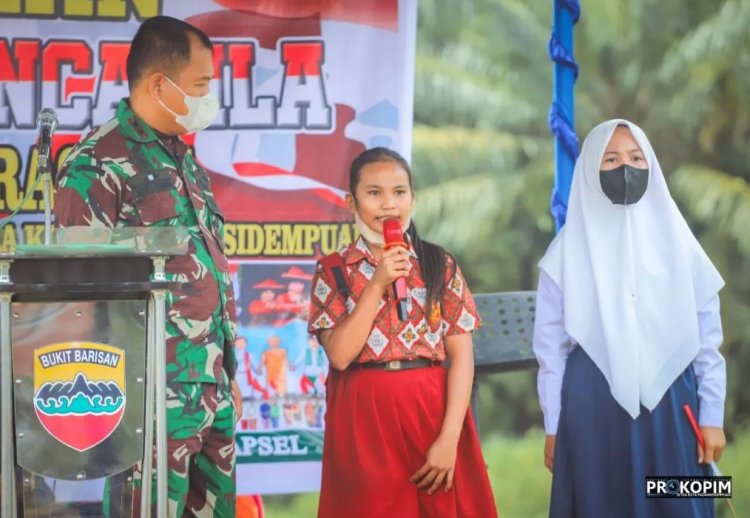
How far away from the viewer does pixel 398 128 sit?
4.12m

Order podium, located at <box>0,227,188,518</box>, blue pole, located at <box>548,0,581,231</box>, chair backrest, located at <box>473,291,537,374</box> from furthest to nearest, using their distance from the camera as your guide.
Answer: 1. chair backrest, located at <box>473,291,537,374</box>
2. blue pole, located at <box>548,0,581,231</box>
3. podium, located at <box>0,227,188,518</box>

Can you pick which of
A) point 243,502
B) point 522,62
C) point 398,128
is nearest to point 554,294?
point 398,128

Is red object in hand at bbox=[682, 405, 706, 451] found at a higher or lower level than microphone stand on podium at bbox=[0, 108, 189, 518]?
lower

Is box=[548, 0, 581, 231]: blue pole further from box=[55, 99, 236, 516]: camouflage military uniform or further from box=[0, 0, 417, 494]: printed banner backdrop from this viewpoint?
box=[55, 99, 236, 516]: camouflage military uniform

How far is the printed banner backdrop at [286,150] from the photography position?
4.11 metres

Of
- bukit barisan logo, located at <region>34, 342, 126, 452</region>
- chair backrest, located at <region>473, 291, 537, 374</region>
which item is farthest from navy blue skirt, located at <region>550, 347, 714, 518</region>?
bukit barisan logo, located at <region>34, 342, 126, 452</region>

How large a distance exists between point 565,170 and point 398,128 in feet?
2.09

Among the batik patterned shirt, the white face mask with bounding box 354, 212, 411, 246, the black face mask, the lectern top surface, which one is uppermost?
the black face mask

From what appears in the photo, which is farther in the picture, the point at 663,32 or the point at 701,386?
the point at 663,32

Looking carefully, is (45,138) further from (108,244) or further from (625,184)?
(625,184)

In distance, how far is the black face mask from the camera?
3.59 metres

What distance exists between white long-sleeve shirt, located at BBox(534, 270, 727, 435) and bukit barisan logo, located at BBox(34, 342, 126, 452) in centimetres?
148

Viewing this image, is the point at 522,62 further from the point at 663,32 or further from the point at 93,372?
the point at 93,372

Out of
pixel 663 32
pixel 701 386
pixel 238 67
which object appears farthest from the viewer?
pixel 663 32
